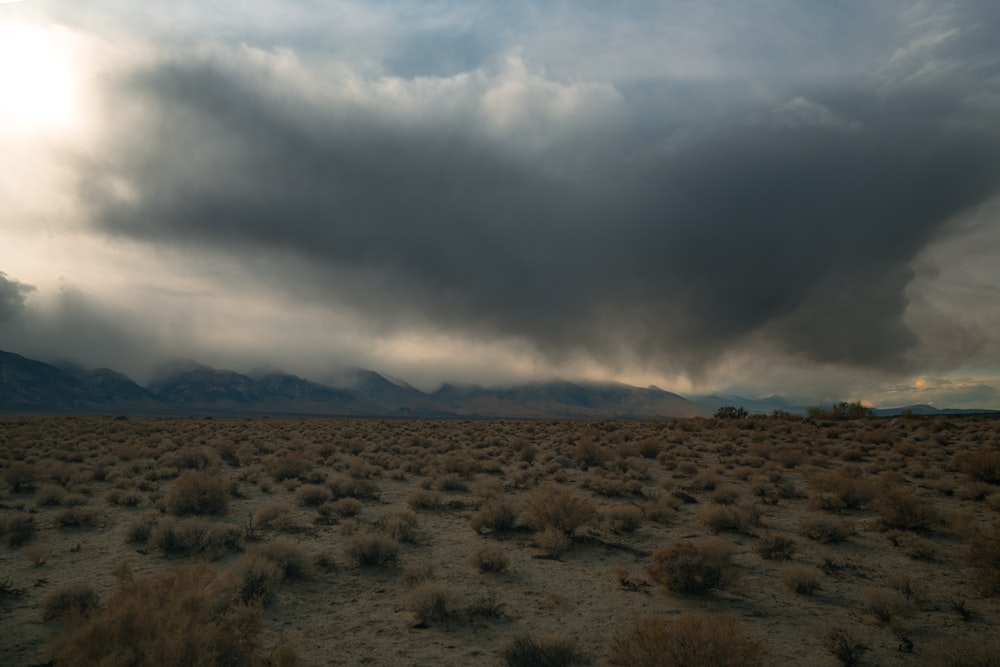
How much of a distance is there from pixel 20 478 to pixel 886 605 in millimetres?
29678

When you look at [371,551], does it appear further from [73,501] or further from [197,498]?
[73,501]

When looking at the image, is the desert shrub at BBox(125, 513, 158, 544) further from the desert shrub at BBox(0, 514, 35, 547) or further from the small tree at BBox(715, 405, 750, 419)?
the small tree at BBox(715, 405, 750, 419)

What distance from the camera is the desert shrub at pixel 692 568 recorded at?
35.8ft

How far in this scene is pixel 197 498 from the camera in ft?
59.4

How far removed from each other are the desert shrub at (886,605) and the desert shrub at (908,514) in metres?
6.42

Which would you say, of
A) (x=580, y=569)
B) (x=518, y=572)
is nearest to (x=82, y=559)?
(x=518, y=572)

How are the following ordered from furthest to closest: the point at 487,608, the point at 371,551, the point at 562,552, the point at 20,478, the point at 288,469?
the point at 288,469 < the point at 20,478 < the point at 562,552 < the point at 371,551 < the point at 487,608

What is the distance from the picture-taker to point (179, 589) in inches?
271

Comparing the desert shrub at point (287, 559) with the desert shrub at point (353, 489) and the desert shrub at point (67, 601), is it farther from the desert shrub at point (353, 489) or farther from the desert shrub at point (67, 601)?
the desert shrub at point (353, 489)

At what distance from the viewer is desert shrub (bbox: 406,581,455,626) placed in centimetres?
995

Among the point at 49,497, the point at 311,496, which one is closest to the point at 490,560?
the point at 311,496

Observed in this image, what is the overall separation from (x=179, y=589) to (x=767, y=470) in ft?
78.9

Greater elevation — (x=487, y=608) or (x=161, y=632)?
(x=161, y=632)

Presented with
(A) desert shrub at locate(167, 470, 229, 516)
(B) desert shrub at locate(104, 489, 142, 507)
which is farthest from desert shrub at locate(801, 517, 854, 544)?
(B) desert shrub at locate(104, 489, 142, 507)
